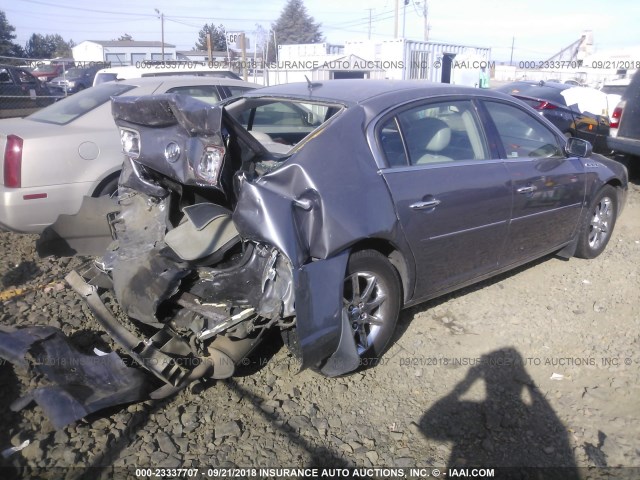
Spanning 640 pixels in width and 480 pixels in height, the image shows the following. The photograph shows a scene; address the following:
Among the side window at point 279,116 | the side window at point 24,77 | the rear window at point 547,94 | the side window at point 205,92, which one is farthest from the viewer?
the side window at point 24,77

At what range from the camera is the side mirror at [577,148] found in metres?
4.59

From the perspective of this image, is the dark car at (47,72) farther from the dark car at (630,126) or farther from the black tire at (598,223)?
the black tire at (598,223)

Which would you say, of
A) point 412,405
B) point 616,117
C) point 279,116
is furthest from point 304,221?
point 616,117

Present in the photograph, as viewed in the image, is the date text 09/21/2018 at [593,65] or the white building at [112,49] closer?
the date text 09/21/2018 at [593,65]

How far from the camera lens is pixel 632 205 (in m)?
7.60

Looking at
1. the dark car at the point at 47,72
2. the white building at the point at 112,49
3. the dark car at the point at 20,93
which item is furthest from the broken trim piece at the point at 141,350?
the white building at the point at 112,49

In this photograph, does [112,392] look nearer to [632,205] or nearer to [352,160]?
[352,160]

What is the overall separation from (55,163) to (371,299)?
Result: 3.25m

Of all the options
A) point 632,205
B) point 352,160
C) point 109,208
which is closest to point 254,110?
point 109,208

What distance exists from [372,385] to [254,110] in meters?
2.54

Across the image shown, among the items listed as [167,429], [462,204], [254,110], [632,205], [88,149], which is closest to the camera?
[167,429]

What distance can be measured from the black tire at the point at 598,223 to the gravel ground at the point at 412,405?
0.87m

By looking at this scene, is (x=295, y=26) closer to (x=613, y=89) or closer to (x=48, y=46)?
(x=48, y=46)

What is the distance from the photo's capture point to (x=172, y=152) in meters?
2.93
